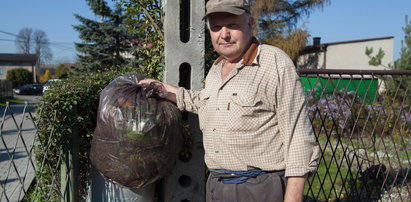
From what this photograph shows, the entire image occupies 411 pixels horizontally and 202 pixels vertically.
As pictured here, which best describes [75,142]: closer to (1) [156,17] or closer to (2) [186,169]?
(2) [186,169]

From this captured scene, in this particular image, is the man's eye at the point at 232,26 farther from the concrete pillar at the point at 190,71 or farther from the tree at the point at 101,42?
the tree at the point at 101,42

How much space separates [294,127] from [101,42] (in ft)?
49.0

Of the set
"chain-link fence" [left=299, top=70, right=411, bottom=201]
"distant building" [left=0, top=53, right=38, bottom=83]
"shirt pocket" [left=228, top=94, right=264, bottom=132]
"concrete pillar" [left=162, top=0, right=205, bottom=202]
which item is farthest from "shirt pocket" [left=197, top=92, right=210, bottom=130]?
"distant building" [left=0, top=53, right=38, bottom=83]

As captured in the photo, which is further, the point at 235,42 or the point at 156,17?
the point at 156,17

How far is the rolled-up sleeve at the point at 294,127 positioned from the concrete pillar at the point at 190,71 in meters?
1.13

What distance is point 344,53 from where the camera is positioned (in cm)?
1770

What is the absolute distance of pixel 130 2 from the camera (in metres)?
3.35

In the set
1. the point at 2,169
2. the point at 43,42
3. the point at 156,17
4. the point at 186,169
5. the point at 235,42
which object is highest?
the point at 43,42

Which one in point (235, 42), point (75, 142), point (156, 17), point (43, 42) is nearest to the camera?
point (235, 42)

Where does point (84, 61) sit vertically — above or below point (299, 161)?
above

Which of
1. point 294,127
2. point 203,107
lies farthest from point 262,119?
point 203,107

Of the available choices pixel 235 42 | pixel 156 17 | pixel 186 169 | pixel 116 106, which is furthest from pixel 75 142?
pixel 235 42

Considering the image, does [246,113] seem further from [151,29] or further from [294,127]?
[151,29]

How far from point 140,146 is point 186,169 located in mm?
711
